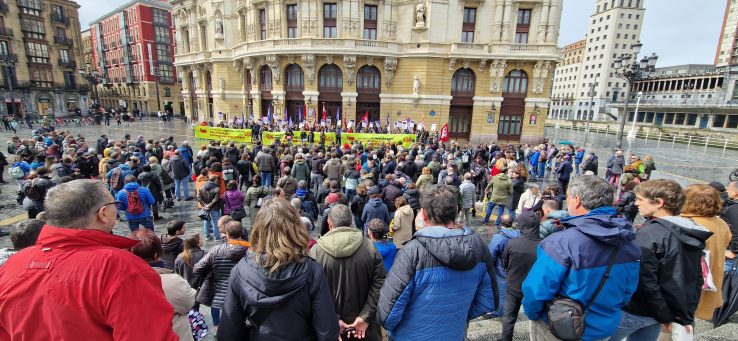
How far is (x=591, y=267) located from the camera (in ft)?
7.63

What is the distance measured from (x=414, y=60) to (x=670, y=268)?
27.0 m

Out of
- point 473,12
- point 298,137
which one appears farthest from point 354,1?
point 298,137

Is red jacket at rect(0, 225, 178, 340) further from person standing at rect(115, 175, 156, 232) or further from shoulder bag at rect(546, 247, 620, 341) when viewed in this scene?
person standing at rect(115, 175, 156, 232)

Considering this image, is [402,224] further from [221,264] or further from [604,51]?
[604,51]

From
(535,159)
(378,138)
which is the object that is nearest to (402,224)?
(535,159)

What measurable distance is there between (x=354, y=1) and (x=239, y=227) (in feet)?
88.6

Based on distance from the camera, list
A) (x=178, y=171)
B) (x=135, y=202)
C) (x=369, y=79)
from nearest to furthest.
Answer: (x=135, y=202) → (x=178, y=171) → (x=369, y=79)

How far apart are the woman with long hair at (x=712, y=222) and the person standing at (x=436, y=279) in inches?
85.6

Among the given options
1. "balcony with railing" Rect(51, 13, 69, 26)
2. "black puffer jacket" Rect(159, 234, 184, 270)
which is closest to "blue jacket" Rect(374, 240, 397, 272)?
"black puffer jacket" Rect(159, 234, 184, 270)

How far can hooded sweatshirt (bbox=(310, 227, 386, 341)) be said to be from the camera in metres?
2.89

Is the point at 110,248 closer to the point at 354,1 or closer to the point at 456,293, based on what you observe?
the point at 456,293

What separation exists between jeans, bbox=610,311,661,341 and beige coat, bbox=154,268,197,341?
11.4 feet

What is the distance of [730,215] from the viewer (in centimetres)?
414

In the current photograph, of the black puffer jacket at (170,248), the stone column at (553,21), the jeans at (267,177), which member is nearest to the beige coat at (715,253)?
the black puffer jacket at (170,248)
